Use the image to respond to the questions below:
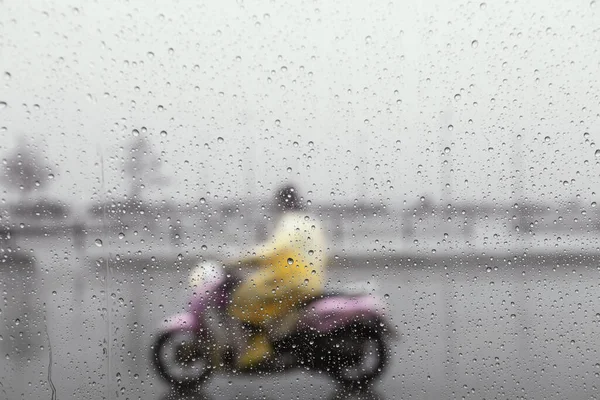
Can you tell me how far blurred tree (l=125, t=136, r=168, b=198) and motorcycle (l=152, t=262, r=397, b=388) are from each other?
34cm

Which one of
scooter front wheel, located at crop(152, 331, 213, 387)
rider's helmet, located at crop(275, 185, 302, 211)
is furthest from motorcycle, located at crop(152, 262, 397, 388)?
rider's helmet, located at crop(275, 185, 302, 211)

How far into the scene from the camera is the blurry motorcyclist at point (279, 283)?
1476 mm

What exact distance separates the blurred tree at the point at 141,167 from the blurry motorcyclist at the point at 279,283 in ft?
1.29

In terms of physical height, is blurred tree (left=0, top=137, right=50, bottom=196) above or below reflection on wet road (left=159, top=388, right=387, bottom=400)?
above

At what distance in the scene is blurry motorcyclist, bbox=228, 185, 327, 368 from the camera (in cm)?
148

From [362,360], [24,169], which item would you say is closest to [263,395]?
[362,360]

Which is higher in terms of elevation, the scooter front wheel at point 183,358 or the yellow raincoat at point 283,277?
the yellow raincoat at point 283,277

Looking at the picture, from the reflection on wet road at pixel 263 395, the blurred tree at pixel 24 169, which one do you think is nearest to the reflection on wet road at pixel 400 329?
the reflection on wet road at pixel 263 395

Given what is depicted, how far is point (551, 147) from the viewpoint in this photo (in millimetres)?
1471

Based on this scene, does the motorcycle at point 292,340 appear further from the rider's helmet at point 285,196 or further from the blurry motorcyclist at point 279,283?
the rider's helmet at point 285,196

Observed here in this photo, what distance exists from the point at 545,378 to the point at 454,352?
1.04 feet

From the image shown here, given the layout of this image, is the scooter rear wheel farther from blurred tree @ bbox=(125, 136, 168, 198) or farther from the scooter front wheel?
blurred tree @ bbox=(125, 136, 168, 198)

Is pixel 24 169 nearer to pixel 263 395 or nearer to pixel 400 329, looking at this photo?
pixel 263 395

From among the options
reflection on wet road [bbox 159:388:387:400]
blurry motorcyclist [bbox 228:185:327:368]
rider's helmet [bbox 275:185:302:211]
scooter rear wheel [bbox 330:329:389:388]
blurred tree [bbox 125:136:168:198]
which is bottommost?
reflection on wet road [bbox 159:388:387:400]
